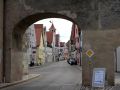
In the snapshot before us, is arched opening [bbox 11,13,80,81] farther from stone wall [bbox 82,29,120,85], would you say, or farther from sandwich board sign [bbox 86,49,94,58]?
sandwich board sign [bbox 86,49,94,58]

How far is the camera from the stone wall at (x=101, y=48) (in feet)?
81.8

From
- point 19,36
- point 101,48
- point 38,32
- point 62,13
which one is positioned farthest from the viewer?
point 38,32

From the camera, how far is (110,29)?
25.0 metres

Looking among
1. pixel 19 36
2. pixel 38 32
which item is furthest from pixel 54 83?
pixel 38 32

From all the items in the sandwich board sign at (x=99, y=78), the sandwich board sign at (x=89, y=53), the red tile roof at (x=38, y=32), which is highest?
the red tile roof at (x=38, y=32)

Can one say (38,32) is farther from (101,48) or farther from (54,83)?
(101,48)

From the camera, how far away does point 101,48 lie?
82.4ft

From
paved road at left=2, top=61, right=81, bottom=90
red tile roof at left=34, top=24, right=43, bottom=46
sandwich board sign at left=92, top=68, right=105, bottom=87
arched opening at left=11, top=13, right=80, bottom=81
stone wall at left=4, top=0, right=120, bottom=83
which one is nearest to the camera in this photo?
sandwich board sign at left=92, top=68, right=105, bottom=87

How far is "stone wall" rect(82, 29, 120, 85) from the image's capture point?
24.9 meters

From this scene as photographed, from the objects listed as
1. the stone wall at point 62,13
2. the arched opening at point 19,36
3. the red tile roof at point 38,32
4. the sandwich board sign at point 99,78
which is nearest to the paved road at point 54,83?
the arched opening at point 19,36

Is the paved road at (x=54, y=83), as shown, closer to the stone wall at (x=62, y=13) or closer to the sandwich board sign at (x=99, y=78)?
the stone wall at (x=62, y=13)

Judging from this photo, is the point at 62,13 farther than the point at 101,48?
Yes

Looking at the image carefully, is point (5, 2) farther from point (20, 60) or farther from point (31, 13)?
point (20, 60)

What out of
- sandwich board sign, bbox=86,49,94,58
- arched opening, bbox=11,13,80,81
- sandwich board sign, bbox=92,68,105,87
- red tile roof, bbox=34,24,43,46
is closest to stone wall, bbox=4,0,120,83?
arched opening, bbox=11,13,80,81
